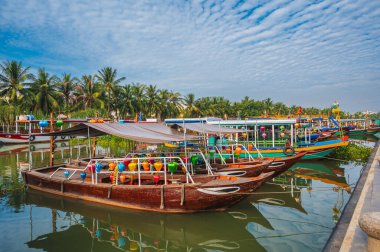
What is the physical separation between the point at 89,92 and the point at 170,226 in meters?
39.1

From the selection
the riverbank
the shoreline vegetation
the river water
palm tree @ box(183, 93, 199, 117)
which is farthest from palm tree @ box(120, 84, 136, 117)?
the riverbank

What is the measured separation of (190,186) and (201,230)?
1.26 metres

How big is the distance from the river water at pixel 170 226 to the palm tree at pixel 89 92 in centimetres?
3218

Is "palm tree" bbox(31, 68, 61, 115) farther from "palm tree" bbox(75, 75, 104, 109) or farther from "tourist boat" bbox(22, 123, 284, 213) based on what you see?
"tourist boat" bbox(22, 123, 284, 213)

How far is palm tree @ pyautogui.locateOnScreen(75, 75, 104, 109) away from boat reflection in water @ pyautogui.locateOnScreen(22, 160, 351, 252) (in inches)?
1304

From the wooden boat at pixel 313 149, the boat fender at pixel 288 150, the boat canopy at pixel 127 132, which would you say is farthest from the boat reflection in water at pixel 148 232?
the wooden boat at pixel 313 149

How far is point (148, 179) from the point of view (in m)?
10.4

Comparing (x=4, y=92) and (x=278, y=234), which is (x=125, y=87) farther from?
(x=278, y=234)

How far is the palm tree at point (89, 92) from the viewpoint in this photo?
1658 inches

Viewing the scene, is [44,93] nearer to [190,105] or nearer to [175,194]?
[190,105]

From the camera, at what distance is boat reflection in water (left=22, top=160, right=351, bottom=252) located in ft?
22.9

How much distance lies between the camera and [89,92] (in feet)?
141

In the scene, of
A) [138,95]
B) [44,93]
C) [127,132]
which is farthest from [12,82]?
[127,132]

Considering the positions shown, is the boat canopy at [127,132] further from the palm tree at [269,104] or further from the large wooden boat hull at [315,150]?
the palm tree at [269,104]
